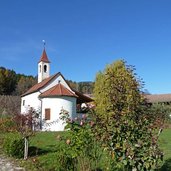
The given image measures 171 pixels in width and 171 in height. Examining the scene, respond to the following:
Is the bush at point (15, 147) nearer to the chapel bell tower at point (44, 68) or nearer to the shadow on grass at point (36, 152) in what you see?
the shadow on grass at point (36, 152)

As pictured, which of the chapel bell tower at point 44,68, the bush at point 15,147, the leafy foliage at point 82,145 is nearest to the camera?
the leafy foliage at point 82,145

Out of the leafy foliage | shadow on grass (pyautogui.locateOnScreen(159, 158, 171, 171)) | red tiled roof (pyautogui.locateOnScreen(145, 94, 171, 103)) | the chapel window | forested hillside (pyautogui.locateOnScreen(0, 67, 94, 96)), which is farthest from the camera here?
forested hillside (pyautogui.locateOnScreen(0, 67, 94, 96))

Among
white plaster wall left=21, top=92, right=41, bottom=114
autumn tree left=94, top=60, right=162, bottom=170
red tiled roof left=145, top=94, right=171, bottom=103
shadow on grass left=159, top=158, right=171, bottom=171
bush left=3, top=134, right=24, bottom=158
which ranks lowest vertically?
shadow on grass left=159, top=158, right=171, bottom=171

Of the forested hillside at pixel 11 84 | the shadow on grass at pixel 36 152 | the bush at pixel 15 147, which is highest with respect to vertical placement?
the forested hillside at pixel 11 84

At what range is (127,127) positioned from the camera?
6895mm

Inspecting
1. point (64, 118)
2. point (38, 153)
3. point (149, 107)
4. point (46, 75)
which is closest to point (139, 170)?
point (149, 107)

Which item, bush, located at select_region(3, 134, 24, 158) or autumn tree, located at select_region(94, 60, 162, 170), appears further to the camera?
bush, located at select_region(3, 134, 24, 158)

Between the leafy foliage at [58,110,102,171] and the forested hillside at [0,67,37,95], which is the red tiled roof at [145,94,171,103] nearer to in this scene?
the forested hillside at [0,67,37,95]

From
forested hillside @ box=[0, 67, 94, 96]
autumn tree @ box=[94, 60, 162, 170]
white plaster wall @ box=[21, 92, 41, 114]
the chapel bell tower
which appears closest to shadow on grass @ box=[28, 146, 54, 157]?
autumn tree @ box=[94, 60, 162, 170]

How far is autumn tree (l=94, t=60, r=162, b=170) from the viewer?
661 centimetres

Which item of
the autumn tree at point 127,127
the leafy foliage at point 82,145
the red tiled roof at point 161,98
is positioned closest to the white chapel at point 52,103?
the leafy foliage at point 82,145

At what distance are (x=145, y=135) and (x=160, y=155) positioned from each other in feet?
1.82

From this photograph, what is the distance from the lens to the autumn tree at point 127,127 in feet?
21.7

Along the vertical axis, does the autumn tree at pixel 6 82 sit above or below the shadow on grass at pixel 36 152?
above
